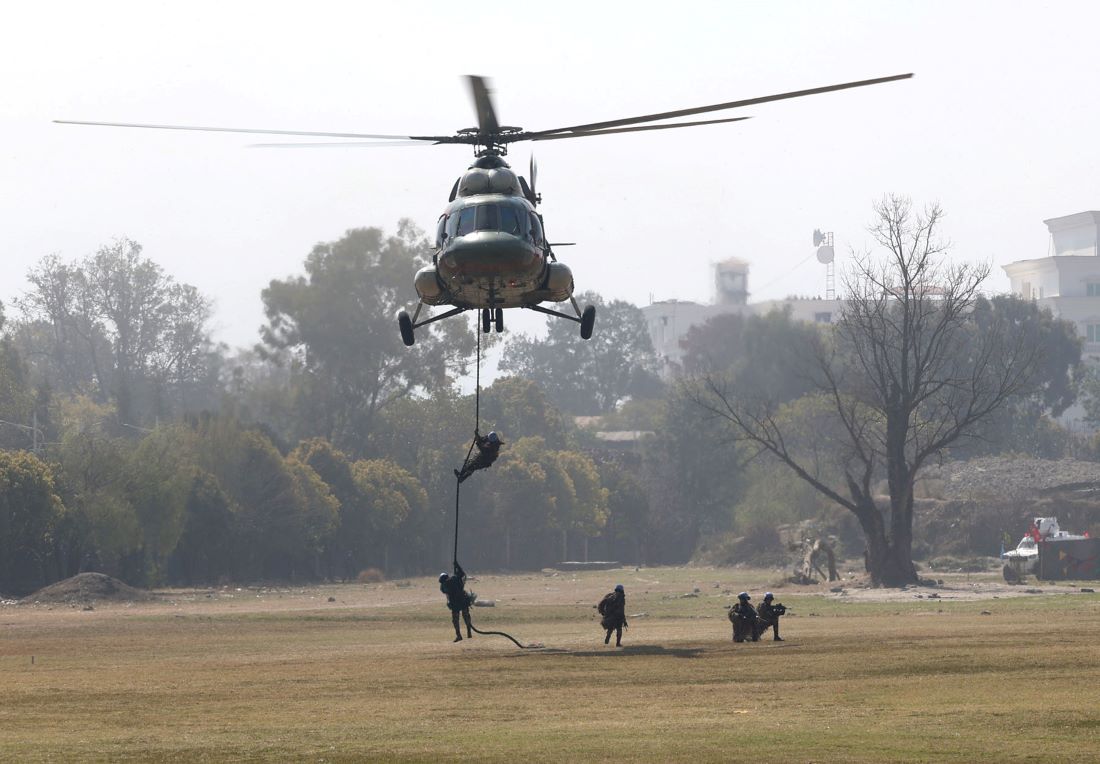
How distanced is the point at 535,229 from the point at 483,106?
2677 mm

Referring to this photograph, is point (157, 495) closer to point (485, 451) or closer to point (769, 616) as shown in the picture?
point (769, 616)

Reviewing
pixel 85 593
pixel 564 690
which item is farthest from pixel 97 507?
pixel 564 690

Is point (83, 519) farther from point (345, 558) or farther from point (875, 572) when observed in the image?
point (875, 572)

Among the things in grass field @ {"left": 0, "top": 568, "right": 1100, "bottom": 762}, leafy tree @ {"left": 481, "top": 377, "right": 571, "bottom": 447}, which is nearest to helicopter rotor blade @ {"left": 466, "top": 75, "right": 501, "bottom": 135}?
grass field @ {"left": 0, "top": 568, "right": 1100, "bottom": 762}

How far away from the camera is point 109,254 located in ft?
483

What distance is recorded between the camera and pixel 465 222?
31.5 metres

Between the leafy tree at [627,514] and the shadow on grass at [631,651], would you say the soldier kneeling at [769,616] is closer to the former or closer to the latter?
the shadow on grass at [631,651]

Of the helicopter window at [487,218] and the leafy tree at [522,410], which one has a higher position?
the leafy tree at [522,410]

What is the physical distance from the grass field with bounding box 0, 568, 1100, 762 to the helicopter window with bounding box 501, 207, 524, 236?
8.45 m

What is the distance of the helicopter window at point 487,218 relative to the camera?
31.2 metres

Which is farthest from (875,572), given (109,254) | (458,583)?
(109,254)

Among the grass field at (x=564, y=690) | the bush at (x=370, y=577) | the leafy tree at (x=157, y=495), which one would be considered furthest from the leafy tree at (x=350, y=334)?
the grass field at (x=564, y=690)

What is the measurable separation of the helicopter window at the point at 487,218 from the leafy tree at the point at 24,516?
137 ft

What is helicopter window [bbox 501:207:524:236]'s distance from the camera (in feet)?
103
